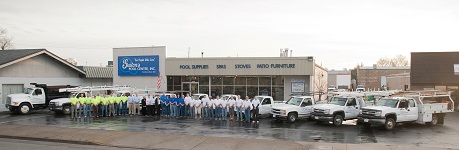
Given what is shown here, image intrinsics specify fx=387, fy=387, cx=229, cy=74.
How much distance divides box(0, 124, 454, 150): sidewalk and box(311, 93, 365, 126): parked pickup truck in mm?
5932

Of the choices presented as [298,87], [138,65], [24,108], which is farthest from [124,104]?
[298,87]

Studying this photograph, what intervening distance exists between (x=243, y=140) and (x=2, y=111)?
72.2 ft

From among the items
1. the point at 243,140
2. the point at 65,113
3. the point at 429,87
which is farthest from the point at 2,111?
the point at 429,87

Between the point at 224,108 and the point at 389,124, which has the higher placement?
the point at 224,108

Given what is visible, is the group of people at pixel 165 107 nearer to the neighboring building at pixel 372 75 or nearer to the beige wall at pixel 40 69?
the beige wall at pixel 40 69

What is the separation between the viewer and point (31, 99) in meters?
26.7

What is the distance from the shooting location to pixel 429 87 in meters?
31.8

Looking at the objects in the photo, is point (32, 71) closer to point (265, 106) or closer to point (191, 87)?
point (191, 87)

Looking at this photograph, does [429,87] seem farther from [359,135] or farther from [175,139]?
[175,139]

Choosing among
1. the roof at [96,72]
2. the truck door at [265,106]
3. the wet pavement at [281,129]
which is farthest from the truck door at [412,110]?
the roof at [96,72]

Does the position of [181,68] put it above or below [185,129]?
above

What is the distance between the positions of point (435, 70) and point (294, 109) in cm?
1585

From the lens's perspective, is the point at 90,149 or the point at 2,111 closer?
the point at 90,149

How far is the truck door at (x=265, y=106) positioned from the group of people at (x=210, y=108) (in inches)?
46.5
